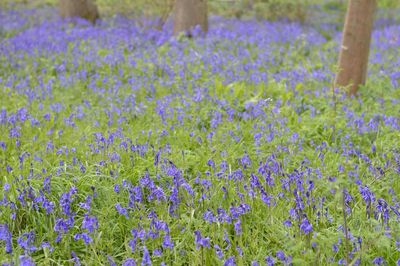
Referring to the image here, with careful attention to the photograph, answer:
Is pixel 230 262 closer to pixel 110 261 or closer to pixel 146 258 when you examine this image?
pixel 146 258

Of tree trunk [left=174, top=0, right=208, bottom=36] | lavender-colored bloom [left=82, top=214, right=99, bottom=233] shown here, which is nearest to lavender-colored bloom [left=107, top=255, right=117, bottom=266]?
lavender-colored bloom [left=82, top=214, right=99, bottom=233]

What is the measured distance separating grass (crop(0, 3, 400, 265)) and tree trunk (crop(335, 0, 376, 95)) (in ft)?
0.87

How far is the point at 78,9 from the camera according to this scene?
12922mm

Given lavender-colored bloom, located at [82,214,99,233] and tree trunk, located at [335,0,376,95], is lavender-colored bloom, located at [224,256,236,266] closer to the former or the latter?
lavender-colored bloom, located at [82,214,99,233]

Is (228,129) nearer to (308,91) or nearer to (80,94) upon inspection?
(308,91)

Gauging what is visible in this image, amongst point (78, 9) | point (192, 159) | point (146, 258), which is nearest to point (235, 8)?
point (78, 9)

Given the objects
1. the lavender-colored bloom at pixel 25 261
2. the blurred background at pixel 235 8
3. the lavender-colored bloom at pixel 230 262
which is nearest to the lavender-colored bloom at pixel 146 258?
the lavender-colored bloom at pixel 230 262

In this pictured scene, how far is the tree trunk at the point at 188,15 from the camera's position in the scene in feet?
34.0

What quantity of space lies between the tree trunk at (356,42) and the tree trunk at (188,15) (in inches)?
186

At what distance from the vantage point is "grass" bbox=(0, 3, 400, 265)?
10.0 feet

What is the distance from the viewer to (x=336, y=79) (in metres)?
6.53

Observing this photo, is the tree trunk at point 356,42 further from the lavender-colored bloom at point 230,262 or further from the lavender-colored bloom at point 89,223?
the lavender-colored bloom at point 89,223

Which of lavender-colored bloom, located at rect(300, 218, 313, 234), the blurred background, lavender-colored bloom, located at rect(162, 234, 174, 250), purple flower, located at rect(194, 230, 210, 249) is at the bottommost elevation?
the blurred background

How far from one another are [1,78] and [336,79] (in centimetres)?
483
